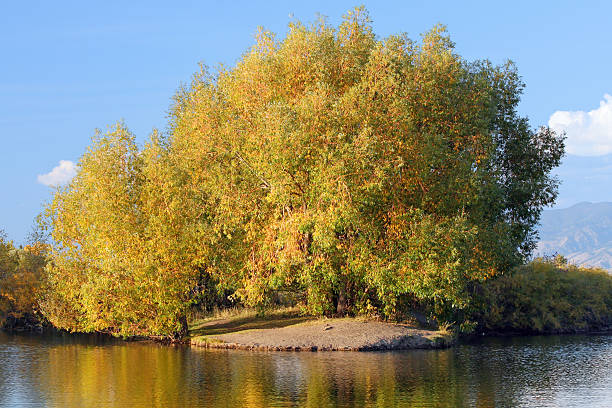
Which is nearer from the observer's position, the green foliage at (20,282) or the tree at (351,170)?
the tree at (351,170)

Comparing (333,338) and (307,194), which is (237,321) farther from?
(307,194)

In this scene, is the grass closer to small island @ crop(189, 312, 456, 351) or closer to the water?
small island @ crop(189, 312, 456, 351)

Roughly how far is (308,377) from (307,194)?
13426 mm

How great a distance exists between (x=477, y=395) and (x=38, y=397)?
1525 cm

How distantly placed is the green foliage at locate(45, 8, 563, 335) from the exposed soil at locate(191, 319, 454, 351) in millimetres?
1821

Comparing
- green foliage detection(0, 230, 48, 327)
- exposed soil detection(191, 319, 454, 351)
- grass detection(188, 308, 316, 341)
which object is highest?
green foliage detection(0, 230, 48, 327)

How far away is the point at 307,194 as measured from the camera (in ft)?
123

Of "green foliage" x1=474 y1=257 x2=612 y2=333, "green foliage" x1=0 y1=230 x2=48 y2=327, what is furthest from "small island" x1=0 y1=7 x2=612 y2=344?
"green foliage" x1=0 y1=230 x2=48 y2=327

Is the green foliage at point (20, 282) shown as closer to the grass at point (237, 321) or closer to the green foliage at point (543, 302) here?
the grass at point (237, 321)

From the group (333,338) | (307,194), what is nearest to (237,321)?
(333,338)

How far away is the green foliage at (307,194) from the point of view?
122ft

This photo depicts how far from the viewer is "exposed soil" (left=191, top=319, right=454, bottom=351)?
36531 mm

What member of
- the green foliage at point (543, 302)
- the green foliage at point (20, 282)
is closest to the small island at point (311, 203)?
the green foliage at point (543, 302)

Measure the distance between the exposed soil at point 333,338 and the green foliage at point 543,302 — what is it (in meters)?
11.5
